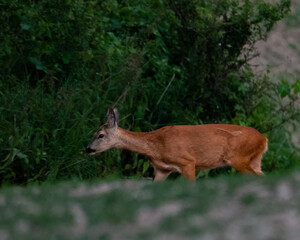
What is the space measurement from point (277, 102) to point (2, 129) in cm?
545

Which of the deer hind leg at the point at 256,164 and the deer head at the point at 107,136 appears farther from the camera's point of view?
the deer hind leg at the point at 256,164

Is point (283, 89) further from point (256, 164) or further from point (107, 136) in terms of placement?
point (107, 136)

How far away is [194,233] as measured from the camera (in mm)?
5062

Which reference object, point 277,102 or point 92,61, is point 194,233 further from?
point 277,102

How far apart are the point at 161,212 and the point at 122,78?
7478 mm

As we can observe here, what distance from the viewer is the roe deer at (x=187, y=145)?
11.0 m

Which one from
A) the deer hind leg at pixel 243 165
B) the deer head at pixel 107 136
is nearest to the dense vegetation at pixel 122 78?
the deer head at pixel 107 136

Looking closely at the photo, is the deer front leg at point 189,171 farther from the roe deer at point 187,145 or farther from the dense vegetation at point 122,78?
the dense vegetation at point 122,78

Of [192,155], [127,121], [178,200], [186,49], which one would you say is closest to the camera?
[178,200]

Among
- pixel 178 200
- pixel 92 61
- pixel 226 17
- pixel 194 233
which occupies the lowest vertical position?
pixel 92 61

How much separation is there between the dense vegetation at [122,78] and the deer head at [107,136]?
611mm

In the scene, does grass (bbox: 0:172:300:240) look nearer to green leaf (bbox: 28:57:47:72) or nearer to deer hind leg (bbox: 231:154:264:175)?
deer hind leg (bbox: 231:154:264:175)

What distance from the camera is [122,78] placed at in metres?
13.0

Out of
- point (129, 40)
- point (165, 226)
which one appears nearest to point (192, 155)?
point (129, 40)
